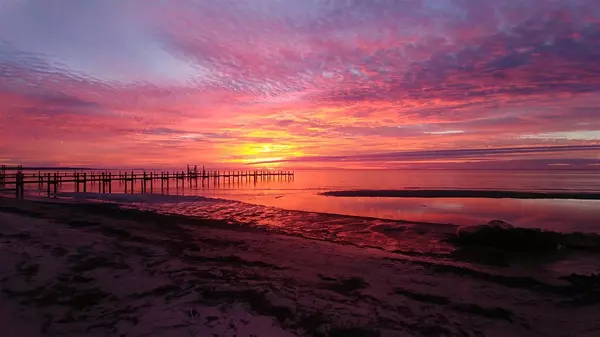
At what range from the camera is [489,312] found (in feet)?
18.0

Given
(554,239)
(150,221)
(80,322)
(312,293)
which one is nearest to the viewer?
(80,322)

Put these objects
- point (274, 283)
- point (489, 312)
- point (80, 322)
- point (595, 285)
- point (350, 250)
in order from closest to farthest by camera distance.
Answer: point (80, 322) → point (489, 312) → point (274, 283) → point (595, 285) → point (350, 250)

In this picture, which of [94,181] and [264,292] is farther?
[94,181]

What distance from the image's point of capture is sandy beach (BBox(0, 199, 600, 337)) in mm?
4590

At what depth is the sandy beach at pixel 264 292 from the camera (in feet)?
15.1

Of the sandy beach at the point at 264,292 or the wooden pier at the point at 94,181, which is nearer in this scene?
the sandy beach at the point at 264,292

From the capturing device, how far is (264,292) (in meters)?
5.89

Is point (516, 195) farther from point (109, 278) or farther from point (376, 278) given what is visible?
point (109, 278)

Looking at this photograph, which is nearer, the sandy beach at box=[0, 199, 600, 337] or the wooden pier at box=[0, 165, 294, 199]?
the sandy beach at box=[0, 199, 600, 337]

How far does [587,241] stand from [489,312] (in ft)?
26.2

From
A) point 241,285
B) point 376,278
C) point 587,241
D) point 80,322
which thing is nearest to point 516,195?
point 587,241

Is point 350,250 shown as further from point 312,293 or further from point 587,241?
point 587,241

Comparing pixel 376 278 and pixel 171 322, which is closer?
pixel 171 322

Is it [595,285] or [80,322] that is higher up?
[80,322]
